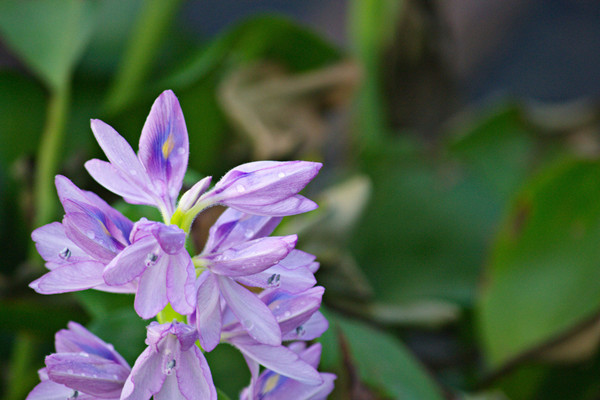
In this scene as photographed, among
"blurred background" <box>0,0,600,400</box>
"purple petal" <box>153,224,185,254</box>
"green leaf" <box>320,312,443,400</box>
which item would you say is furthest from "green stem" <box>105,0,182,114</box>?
"purple petal" <box>153,224,185,254</box>

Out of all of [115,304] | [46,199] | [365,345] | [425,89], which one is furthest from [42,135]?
[425,89]

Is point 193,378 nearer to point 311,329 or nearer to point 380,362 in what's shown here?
point 311,329

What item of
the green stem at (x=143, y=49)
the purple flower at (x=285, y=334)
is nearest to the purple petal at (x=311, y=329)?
the purple flower at (x=285, y=334)

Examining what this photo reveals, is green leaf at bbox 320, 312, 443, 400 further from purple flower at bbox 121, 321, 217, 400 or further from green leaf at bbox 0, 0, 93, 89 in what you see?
green leaf at bbox 0, 0, 93, 89

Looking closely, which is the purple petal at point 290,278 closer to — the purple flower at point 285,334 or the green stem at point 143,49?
the purple flower at point 285,334

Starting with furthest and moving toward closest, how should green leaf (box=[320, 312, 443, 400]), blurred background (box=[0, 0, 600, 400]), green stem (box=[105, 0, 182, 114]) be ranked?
1. green stem (box=[105, 0, 182, 114])
2. blurred background (box=[0, 0, 600, 400])
3. green leaf (box=[320, 312, 443, 400])
